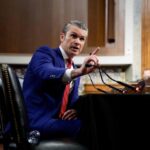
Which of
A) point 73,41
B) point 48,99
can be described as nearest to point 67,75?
point 48,99

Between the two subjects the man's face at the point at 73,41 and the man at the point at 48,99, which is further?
the man's face at the point at 73,41

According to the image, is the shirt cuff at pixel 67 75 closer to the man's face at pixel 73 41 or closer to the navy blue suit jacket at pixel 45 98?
the navy blue suit jacket at pixel 45 98

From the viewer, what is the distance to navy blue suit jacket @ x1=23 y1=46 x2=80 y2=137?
4.61ft

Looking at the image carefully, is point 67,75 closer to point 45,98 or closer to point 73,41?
point 45,98

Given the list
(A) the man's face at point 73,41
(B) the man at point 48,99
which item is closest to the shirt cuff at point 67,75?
(B) the man at point 48,99

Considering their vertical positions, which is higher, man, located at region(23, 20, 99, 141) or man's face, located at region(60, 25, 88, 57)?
man's face, located at region(60, 25, 88, 57)

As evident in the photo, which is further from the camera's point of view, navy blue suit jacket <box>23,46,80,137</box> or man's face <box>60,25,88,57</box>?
man's face <box>60,25,88,57</box>

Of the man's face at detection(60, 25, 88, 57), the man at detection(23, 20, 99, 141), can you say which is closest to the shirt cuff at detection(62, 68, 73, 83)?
the man at detection(23, 20, 99, 141)

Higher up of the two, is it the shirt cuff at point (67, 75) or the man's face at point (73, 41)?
the man's face at point (73, 41)

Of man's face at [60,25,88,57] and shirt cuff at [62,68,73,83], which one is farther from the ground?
man's face at [60,25,88,57]

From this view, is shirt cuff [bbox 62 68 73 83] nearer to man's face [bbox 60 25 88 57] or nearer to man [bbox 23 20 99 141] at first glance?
man [bbox 23 20 99 141]

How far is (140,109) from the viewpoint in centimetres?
114

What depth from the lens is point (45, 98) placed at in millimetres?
1456

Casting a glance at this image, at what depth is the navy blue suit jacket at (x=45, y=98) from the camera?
141cm
